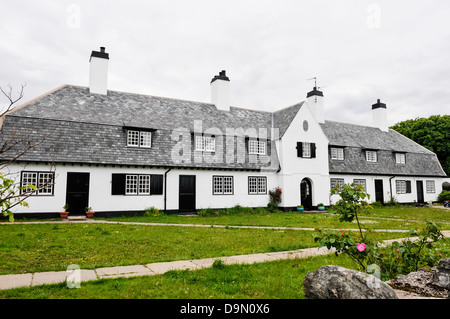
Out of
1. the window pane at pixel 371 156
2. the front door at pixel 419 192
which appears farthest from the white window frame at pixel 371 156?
the front door at pixel 419 192

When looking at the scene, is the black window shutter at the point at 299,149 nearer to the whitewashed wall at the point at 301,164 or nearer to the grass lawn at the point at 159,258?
the whitewashed wall at the point at 301,164

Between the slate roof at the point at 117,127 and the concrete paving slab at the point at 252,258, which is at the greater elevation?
the slate roof at the point at 117,127

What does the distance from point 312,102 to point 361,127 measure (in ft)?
27.3

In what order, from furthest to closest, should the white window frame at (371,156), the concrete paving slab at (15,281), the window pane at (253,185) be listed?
the white window frame at (371,156)
the window pane at (253,185)
the concrete paving slab at (15,281)

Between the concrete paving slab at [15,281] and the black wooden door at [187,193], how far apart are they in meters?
14.6

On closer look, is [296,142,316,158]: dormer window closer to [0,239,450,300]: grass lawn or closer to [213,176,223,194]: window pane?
[213,176,223,194]: window pane

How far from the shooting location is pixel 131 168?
1908cm

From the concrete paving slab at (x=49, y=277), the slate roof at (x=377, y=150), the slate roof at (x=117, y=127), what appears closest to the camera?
the concrete paving slab at (x=49, y=277)

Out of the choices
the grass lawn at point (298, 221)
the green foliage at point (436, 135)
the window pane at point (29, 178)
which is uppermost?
the green foliage at point (436, 135)

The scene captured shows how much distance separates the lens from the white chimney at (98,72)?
21.5m

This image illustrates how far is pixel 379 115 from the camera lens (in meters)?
35.2

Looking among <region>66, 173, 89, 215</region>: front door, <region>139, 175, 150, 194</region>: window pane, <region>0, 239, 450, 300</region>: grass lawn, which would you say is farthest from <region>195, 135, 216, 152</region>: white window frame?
<region>0, 239, 450, 300</region>: grass lawn

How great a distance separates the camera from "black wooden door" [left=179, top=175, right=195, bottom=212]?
67.8 feet
